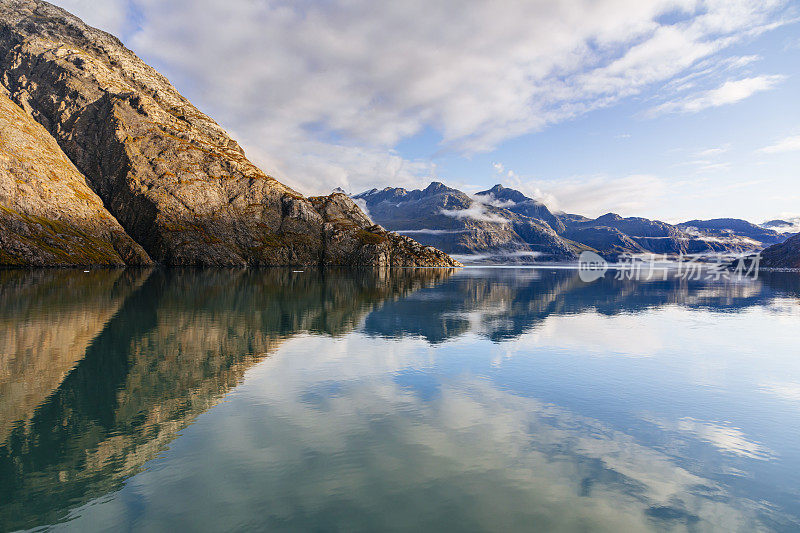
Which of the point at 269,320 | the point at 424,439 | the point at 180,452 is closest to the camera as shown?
the point at 180,452

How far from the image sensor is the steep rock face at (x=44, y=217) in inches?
5950

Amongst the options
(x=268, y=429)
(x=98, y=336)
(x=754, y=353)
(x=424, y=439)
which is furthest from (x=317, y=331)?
(x=754, y=353)

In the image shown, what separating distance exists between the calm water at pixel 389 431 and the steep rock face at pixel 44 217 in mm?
145991

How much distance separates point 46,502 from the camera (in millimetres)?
13469

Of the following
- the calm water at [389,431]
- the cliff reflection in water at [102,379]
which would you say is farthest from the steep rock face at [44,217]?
the calm water at [389,431]

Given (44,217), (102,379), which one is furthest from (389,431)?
(44,217)

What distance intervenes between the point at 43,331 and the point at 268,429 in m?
35.6

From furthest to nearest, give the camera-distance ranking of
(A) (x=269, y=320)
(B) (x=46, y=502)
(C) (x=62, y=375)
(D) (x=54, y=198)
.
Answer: (D) (x=54, y=198) → (A) (x=269, y=320) → (C) (x=62, y=375) → (B) (x=46, y=502)

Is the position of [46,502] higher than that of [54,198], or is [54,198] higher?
[54,198]

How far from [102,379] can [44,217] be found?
649 feet

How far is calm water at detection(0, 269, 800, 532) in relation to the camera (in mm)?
13453

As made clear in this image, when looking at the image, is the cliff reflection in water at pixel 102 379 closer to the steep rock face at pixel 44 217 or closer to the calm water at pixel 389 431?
the calm water at pixel 389 431

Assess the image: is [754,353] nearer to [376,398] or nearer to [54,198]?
[376,398]

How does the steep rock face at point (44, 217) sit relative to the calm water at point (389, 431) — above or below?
above
